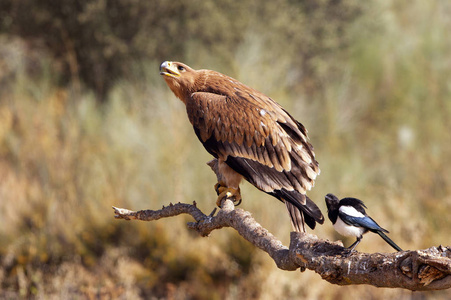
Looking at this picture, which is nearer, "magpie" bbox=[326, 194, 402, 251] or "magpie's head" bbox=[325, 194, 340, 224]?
"magpie" bbox=[326, 194, 402, 251]

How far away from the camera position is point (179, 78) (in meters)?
4.09

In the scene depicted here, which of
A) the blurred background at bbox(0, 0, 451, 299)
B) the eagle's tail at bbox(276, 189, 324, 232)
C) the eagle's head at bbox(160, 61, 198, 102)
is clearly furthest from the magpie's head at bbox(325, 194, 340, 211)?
the blurred background at bbox(0, 0, 451, 299)

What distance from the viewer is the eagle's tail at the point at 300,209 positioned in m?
3.32

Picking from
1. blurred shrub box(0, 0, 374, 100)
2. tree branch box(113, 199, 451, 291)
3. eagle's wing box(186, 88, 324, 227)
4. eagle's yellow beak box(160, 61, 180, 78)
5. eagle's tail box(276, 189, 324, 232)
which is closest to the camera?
tree branch box(113, 199, 451, 291)

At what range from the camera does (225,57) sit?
498 inches

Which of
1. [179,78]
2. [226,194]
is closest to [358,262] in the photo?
Result: [226,194]

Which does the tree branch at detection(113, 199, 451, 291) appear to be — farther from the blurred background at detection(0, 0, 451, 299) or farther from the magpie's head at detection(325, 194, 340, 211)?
the blurred background at detection(0, 0, 451, 299)

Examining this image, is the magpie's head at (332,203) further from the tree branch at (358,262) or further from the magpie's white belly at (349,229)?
the tree branch at (358,262)

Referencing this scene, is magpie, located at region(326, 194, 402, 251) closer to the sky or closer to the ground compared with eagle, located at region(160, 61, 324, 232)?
closer to the ground

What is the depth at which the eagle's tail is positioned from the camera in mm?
3324

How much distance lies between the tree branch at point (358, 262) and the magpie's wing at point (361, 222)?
291mm

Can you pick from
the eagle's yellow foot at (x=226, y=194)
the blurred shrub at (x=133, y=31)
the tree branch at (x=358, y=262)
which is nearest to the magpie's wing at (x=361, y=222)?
the tree branch at (x=358, y=262)

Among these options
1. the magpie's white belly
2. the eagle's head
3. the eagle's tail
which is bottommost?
the magpie's white belly

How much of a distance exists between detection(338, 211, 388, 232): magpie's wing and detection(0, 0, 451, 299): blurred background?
Answer: 4.26 metres
